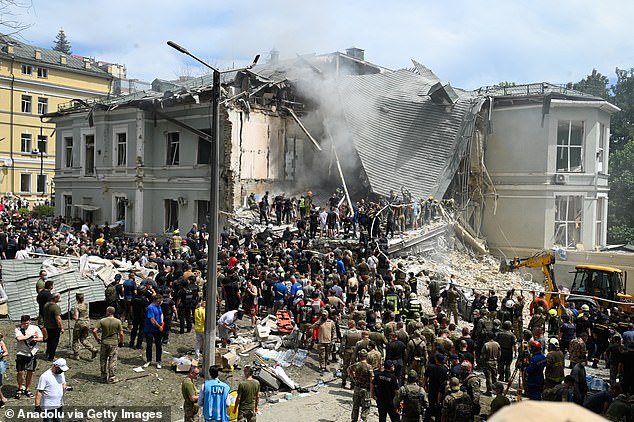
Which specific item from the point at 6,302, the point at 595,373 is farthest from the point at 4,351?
the point at 595,373

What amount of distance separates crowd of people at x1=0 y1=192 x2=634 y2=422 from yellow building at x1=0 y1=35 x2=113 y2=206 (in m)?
34.1

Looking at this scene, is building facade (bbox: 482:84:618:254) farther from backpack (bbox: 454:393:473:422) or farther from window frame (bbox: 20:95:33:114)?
window frame (bbox: 20:95:33:114)

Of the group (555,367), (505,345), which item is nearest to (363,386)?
(555,367)

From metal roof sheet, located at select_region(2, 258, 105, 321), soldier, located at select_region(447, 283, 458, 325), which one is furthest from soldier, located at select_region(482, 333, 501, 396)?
metal roof sheet, located at select_region(2, 258, 105, 321)

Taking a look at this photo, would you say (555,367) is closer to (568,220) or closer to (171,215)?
(568,220)

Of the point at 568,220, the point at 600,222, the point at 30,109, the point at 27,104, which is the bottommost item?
the point at 600,222

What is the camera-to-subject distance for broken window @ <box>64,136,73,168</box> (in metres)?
36.8

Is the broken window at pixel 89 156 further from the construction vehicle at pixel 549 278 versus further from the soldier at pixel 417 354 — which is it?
the soldier at pixel 417 354

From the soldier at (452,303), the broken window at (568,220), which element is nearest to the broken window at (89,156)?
the soldier at (452,303)

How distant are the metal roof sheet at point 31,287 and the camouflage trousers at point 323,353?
21.6 ft

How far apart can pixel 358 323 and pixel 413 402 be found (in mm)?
3891

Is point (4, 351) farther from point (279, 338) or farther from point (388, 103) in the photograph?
point (388, 103)

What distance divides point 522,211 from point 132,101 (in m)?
21.2

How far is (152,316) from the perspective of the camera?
12.7 metres
